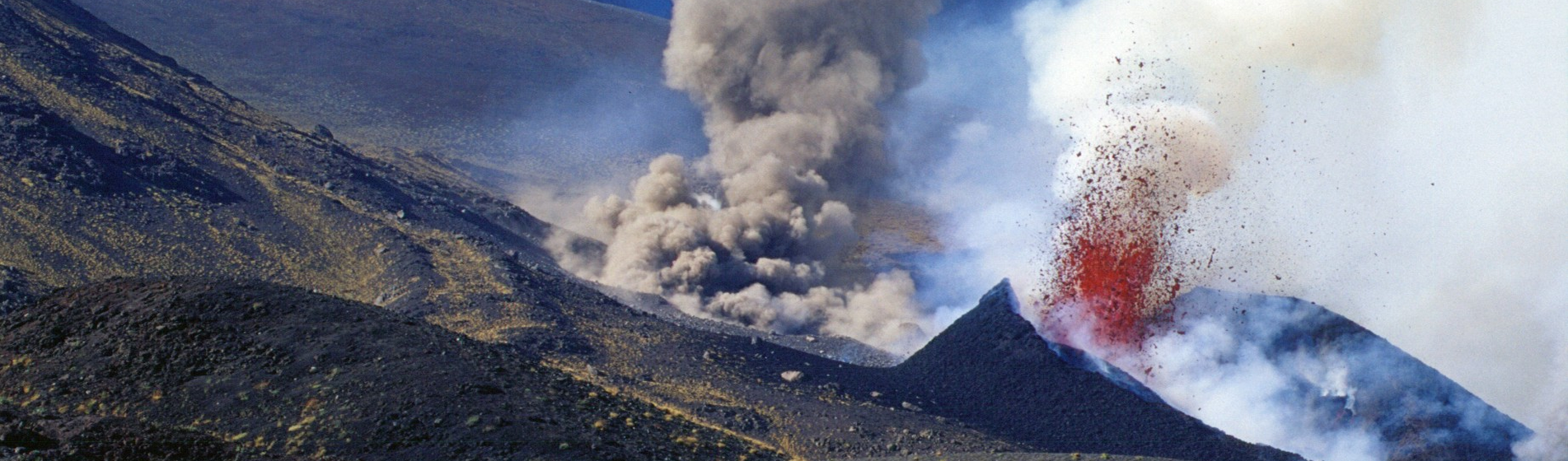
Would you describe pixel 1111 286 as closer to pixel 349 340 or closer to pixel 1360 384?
pixel 1360 384

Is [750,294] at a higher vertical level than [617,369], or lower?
higher

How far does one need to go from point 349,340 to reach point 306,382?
5.44 ft

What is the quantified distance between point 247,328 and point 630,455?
7395mm

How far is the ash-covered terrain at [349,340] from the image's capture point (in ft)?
66.8

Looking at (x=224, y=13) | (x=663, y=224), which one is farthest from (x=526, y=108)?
(x=663, y=224)

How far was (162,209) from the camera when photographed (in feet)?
121

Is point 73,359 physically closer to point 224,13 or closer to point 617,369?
point 617,369

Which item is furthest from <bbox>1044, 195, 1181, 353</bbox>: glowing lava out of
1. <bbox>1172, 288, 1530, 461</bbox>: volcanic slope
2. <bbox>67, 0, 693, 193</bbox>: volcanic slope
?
<bbox>67, 0, 693, 193</bbox>: volcanic slope

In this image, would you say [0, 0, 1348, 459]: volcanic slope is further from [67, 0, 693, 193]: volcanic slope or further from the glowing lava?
[67, 0, 693, 193]: volcanic slope

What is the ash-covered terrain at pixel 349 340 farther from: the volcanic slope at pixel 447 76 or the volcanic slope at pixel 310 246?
the volcanic slope at pixel 447 76

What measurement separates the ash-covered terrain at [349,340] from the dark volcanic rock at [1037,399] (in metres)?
0.07

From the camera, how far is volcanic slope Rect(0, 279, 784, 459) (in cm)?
1975

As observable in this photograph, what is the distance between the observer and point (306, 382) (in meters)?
21.3

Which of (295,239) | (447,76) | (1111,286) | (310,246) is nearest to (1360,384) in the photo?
(1111,286)
